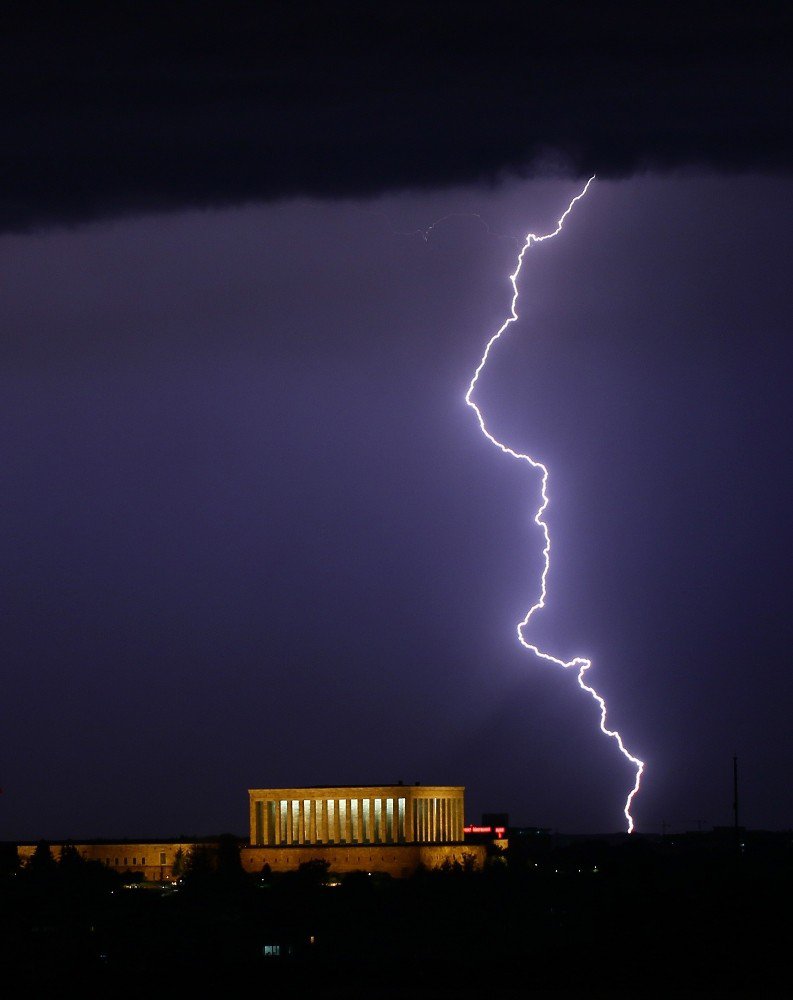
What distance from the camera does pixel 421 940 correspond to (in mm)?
109625

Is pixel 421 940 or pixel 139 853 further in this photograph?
pixel 139 853

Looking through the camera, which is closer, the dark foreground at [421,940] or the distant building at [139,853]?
the dark foreground at [421,940]

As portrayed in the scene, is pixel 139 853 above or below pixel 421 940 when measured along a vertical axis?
above

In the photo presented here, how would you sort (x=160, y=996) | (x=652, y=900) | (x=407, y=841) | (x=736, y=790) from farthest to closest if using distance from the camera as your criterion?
(x=407, y=841) → (x=736, y=790) → (x=652, y=900) → (x=160, y=996)

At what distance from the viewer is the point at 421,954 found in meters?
103

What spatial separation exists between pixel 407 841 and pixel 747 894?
88250 millimetres

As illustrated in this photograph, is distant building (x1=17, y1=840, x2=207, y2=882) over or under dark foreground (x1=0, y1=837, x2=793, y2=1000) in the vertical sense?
over

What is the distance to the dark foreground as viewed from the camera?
92000 mm

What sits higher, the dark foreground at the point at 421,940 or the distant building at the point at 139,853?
the distant building at the point at 139,853

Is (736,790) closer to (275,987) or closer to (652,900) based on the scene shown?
(652,900)

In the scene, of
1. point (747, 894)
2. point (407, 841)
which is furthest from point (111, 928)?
point (407, 841)

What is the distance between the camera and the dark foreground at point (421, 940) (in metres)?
92.0

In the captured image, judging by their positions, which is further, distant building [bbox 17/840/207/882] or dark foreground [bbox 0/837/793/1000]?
distant building [bbox 17/840/207/882]

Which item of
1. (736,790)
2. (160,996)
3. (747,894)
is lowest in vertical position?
(160,996)
